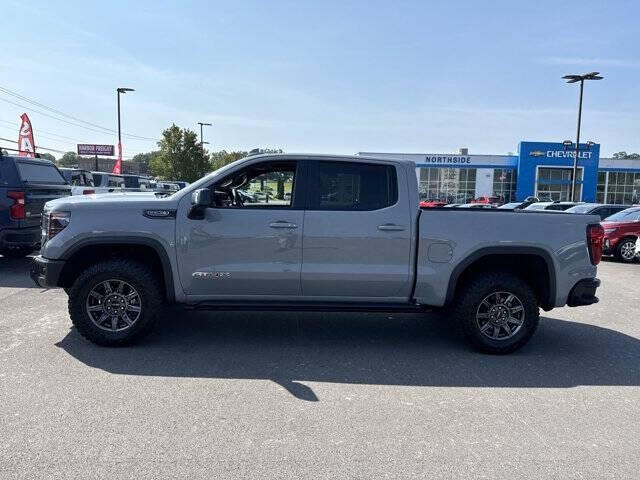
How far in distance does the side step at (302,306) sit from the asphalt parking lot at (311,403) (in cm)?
46

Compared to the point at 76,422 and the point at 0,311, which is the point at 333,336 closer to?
the point at 76,422

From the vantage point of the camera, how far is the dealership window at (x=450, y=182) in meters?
51.8

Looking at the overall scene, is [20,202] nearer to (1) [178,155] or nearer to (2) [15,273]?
(2) [15,273]

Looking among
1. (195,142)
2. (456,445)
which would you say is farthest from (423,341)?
(195,142)

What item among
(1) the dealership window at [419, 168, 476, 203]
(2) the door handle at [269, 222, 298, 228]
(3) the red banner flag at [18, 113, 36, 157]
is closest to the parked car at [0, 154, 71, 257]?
(2) the door handle at [269, 222, 298, 228]

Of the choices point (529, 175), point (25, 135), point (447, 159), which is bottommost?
point (529, 175)

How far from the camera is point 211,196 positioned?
4848mm

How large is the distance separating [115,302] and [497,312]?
3964 mm

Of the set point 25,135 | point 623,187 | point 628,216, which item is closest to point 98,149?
point 25,135

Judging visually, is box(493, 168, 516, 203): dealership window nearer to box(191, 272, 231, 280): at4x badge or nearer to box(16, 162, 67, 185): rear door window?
box(16, 162, 67, 185): rear door window

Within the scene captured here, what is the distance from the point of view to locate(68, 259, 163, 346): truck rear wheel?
5000mm

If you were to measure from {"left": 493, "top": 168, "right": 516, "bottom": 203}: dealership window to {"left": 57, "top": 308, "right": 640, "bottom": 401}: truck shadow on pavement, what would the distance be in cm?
4854

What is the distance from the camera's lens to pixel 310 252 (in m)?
5.04

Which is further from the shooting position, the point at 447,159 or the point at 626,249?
the point at 447,159
